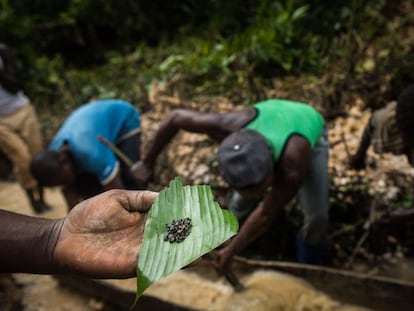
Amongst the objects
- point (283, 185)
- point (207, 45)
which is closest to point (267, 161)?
point (283, 185)

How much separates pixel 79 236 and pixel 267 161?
3.57ft

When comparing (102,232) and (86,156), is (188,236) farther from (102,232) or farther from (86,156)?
(86,156)

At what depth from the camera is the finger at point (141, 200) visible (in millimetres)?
1260

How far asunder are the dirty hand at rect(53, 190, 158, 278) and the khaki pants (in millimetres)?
3152

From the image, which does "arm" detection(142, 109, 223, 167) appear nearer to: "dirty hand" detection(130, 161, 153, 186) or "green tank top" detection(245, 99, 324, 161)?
"dirty hand" detection(130, 161, 153, 186)

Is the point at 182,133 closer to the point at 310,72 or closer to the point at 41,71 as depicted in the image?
the point at 310,72

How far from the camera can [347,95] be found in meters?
3.96

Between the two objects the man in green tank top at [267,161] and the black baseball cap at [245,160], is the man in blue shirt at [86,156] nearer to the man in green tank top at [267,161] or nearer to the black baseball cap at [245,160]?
the man in green tank top at [267,161]

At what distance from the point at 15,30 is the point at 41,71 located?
3.31 feet

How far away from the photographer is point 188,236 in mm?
1111

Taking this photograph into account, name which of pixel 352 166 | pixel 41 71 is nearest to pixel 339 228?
pixel 352 166

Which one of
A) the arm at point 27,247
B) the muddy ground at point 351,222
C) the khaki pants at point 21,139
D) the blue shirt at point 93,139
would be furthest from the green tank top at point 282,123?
the khaki pants at point 21,139

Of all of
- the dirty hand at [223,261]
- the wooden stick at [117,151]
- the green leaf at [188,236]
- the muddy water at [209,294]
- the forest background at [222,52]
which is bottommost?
the muddy water at [209,294]

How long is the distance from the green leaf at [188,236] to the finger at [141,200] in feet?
0.29
